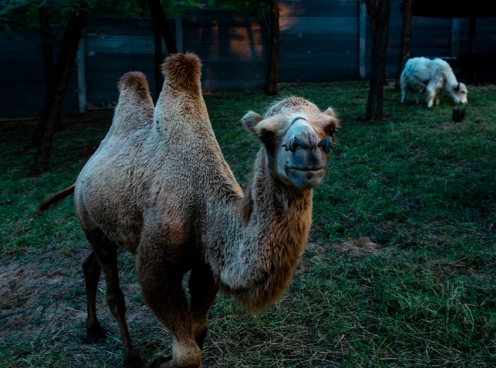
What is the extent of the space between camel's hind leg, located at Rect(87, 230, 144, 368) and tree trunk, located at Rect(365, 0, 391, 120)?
6859 mm

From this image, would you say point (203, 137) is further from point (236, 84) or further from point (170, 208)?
point (236, 84)

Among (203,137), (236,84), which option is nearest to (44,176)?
(203,137)

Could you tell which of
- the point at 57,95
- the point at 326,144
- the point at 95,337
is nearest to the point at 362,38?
the point at 57,95

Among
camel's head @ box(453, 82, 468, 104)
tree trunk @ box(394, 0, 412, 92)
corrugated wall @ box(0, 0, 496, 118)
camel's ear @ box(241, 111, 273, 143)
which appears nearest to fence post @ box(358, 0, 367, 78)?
corrugated wall @ box(0, 0, 496, 118)

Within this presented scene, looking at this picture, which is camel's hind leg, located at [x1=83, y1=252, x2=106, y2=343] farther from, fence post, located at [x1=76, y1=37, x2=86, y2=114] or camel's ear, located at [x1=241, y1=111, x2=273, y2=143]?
fence post, located at [x1=76, y1=37, x2=86, y2=114]

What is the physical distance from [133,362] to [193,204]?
1.54 meters

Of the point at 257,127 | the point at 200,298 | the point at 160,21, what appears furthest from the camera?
the point at 160,21

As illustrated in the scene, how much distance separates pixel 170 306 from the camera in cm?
315

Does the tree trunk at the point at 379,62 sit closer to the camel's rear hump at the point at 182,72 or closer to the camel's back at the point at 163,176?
the camel's back at the point at 163,176

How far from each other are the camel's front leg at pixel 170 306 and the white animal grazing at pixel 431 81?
900 centimetres

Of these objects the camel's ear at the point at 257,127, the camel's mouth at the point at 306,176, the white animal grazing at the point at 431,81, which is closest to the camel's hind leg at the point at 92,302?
the camel's ear at the point at 257,127

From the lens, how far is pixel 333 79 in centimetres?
1733

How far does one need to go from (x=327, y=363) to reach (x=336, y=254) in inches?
67.1

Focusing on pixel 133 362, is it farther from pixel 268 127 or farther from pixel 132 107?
pixel 268 127
